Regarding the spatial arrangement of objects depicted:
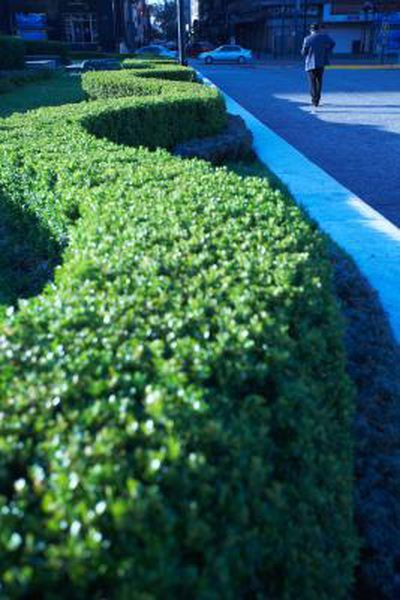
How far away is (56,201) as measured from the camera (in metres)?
4.71

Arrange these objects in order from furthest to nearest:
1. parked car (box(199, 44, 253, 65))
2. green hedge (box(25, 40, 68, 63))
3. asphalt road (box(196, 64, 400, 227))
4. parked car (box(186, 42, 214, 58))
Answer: parked car (box(186, 42, 214, 58)), parked car (box(199, 44, 253, 65)), green hedge (box(25, 40, 68, 63)), asphalt road (box(196, 64, 400, 227))

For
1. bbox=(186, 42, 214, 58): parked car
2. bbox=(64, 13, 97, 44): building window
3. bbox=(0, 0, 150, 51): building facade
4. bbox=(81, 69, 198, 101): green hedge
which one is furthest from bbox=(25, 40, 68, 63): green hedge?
bbox=(81, 69, 198, 101): green hedge

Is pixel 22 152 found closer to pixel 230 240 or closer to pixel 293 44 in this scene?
pixel 230 240

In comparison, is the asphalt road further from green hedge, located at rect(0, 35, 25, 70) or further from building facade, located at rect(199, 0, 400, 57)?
building facade, located at rect(199, 0, 400, 57)

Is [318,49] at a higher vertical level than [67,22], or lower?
lower

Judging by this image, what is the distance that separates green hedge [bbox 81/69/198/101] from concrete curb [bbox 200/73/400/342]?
2.25 metres

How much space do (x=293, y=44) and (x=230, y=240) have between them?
176ft

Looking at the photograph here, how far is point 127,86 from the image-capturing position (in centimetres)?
1334

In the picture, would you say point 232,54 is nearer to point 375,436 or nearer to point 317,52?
point 317,52

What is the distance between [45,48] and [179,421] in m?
42.6

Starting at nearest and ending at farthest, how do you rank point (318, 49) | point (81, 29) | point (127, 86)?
point (127, 86) < point (318, 49) < point (81, 29)

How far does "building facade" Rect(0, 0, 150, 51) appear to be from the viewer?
49.2 meters

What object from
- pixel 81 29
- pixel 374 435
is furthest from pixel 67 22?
pixel 374 435

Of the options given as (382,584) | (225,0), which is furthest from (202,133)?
(225,0)
